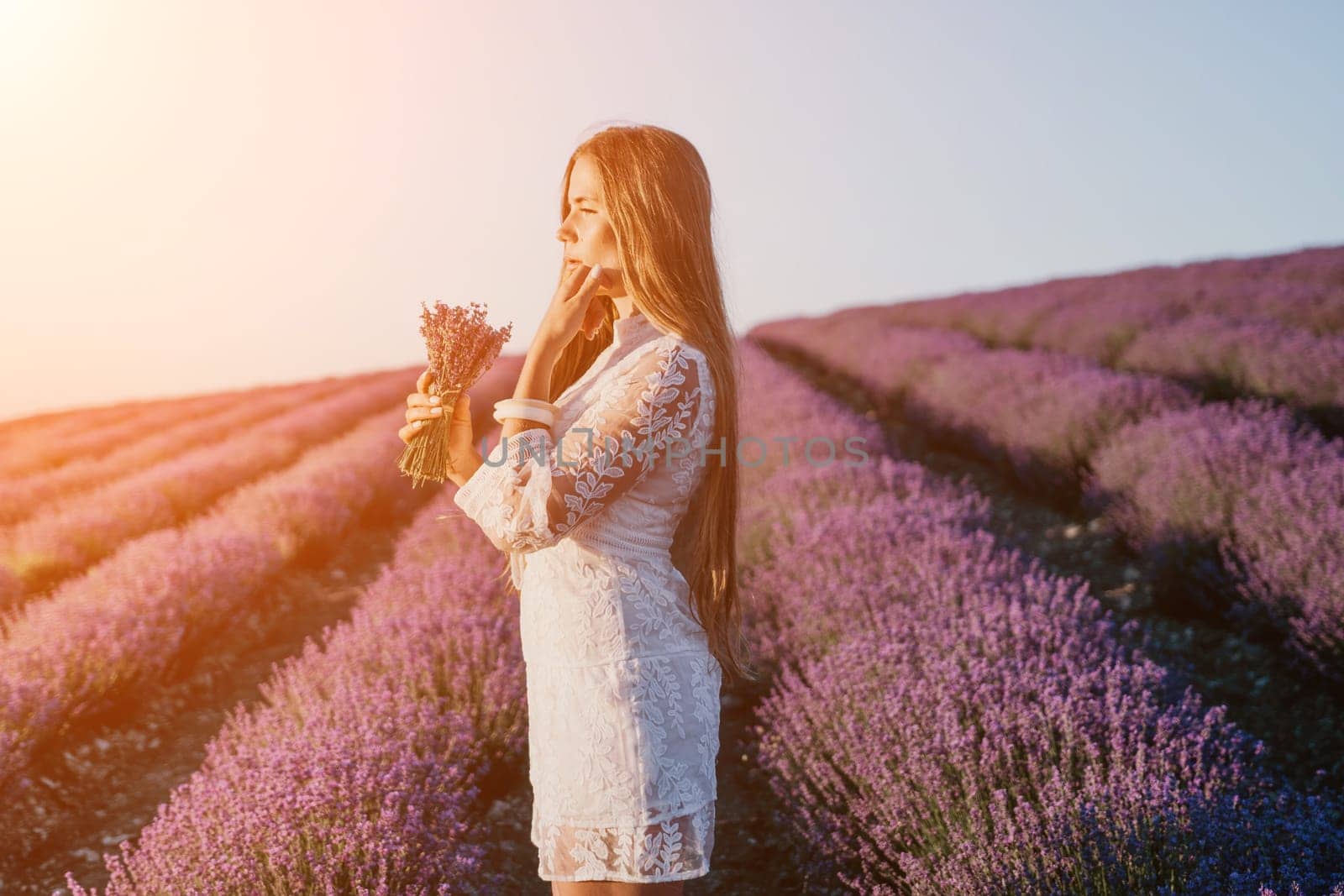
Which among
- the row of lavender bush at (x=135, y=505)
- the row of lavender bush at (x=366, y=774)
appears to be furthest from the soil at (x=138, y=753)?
the row of lavender bush at (x=135, y=505)

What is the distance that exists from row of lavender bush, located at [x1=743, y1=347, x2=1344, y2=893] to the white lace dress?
0.96 m

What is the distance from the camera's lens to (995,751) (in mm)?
2211

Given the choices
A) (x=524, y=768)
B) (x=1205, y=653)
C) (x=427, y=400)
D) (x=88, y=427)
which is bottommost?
(x=1205, y=653)

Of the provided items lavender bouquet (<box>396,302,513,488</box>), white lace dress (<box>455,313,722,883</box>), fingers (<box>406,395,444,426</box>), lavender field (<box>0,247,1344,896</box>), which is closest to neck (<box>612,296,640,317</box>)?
white lace dress (<box>455,313,722,883</box>)

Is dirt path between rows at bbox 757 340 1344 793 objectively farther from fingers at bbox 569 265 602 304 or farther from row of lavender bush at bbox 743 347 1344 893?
fingers at bbox 569 265 602 304

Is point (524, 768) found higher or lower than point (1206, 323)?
lower

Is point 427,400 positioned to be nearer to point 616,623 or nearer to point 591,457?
point 591,457

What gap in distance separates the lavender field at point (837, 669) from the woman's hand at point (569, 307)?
4.58ft

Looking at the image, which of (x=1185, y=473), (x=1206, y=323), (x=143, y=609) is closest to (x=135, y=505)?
(x=143, y=609)

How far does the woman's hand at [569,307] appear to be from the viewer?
54.1 inches

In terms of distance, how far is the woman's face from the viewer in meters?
1.49

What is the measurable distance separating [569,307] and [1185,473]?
14.2 feet

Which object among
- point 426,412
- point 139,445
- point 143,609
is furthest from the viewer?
point 139,445

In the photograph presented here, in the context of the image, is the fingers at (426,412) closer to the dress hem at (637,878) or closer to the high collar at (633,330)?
the high collar at (633,330)
